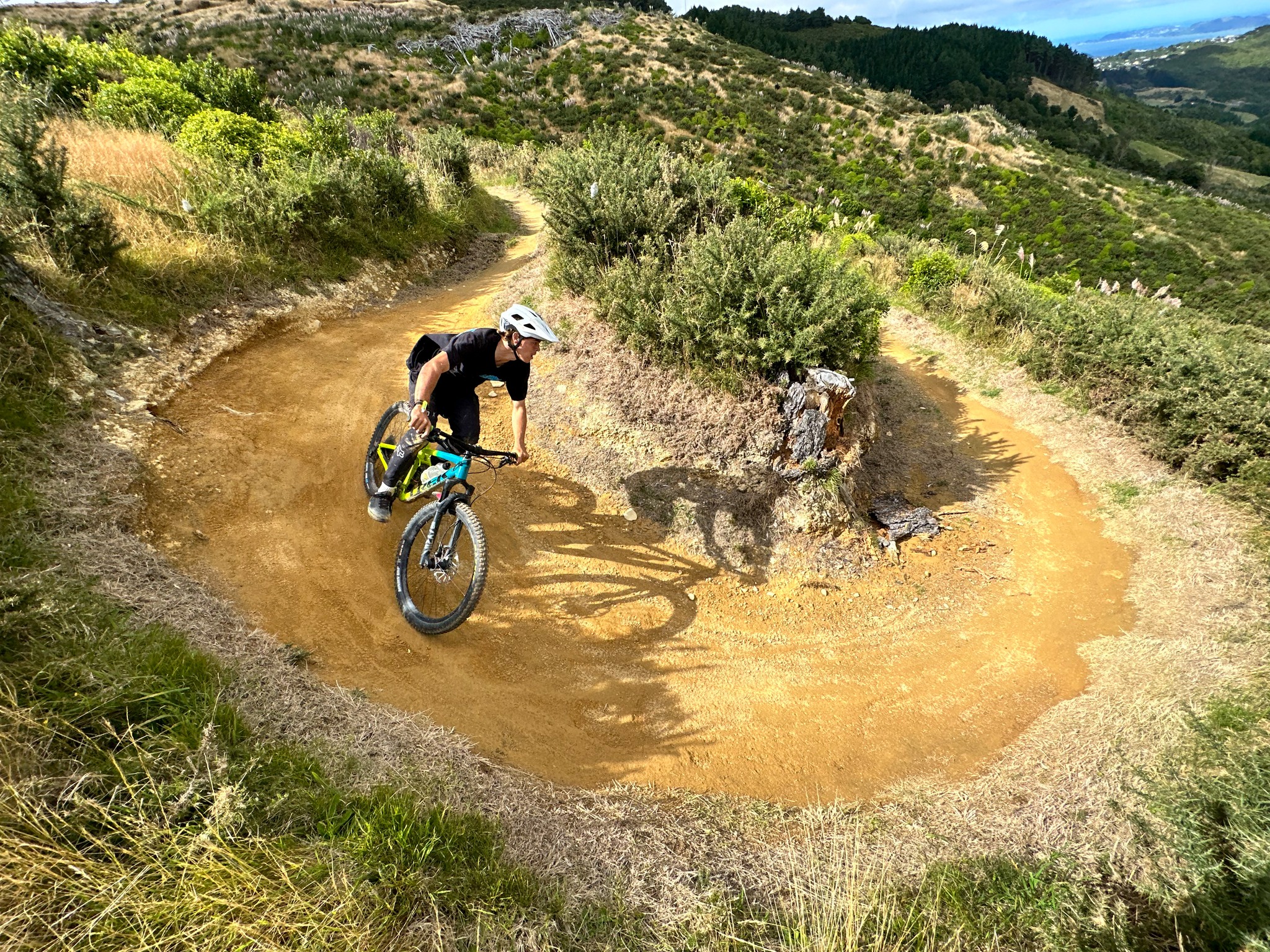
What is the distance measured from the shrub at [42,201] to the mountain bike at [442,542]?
5.33 m

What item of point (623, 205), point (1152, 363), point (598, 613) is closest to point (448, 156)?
point (623, 205)

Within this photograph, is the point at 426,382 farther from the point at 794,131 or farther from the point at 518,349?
the point at 794,131

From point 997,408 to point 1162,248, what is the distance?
40657 mm

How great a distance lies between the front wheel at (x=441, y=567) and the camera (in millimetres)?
4801

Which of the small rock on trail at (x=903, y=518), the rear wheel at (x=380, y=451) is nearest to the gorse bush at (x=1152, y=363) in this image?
the small rock on trail at (x=903, y=518)

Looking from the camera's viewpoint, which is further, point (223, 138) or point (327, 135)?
point (327, 135)

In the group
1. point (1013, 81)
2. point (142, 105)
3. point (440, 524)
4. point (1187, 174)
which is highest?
point (1013, 81)

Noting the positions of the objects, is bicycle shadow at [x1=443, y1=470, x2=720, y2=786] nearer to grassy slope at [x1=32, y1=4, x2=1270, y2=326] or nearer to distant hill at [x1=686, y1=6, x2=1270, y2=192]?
grassy slope at [x1=32, y1=4, x2=1270, y2=326]

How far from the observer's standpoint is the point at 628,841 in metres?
3.60

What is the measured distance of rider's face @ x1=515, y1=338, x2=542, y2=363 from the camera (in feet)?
15.2

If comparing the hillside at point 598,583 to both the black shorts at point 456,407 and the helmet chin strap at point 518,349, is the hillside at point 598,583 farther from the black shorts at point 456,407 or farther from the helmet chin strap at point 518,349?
the helmet chin strap at point 518,349

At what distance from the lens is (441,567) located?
16.2 feet

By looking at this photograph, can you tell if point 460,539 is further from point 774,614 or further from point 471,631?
point 774,614

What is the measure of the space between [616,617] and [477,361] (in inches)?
121
